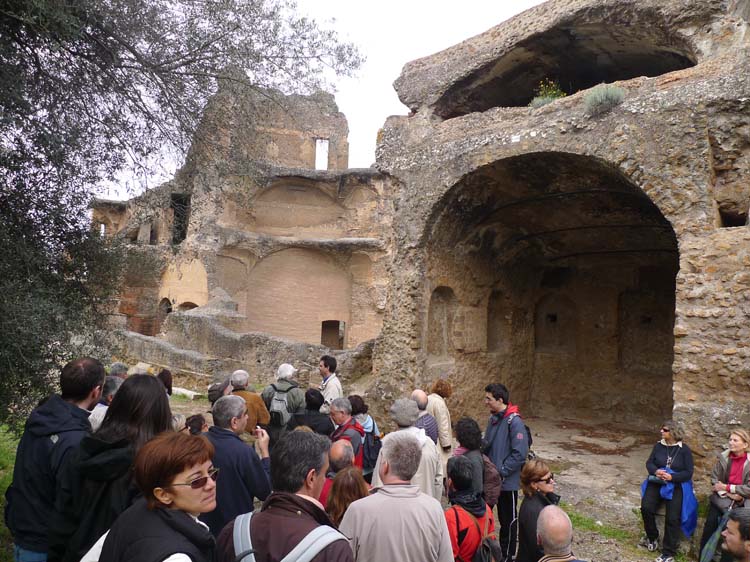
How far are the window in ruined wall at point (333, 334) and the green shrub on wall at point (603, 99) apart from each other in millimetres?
18234

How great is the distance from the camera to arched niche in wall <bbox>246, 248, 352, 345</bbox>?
23891 millimetres

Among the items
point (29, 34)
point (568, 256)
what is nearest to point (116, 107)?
point (29, 34)

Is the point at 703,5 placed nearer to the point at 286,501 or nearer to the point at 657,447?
the point at 657,447

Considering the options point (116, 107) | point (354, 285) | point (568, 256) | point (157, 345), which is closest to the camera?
point (116, 107)

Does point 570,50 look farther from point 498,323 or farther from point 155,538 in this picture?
point 155,538

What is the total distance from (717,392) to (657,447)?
115 cm

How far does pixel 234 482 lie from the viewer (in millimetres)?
3387

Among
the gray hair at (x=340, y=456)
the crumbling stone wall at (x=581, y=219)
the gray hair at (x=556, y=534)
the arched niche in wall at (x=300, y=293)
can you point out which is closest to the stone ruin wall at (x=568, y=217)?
the crumbling stone wall at (x=581, y=219)

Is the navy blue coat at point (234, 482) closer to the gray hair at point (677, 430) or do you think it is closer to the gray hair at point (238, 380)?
the gray hair at point (238, 380)

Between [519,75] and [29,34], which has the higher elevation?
[519,75]

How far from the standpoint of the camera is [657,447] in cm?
570

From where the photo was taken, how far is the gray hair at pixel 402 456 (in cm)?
294

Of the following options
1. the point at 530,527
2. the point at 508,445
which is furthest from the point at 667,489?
the point at 530,527

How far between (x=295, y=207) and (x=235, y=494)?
2247cm
